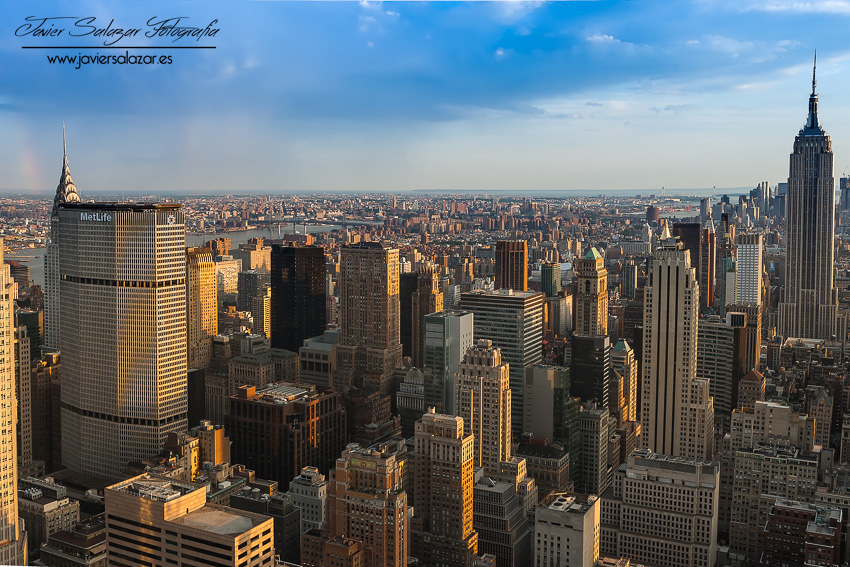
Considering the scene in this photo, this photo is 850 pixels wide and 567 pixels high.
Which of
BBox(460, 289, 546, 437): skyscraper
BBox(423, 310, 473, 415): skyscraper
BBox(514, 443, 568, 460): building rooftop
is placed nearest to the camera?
BBox(514, 443, 568, 460): building rooftop

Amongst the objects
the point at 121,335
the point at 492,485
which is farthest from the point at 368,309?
the point at 492,485

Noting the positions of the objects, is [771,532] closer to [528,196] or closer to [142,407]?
[528,196]

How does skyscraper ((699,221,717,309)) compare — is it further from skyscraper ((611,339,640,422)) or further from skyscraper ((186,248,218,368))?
skyscraper ((186,248,218,368))

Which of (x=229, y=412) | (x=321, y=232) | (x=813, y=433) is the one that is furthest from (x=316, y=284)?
(x=813, y=433)

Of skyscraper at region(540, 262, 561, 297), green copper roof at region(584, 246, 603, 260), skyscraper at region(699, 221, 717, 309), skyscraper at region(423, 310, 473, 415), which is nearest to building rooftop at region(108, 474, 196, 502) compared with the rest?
skyscraper at region(423, 310, 473, 415)

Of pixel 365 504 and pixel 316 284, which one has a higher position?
pixel 316 284

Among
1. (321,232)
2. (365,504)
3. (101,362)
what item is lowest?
(365,504)

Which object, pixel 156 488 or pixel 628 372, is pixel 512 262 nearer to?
pixel 628 372
